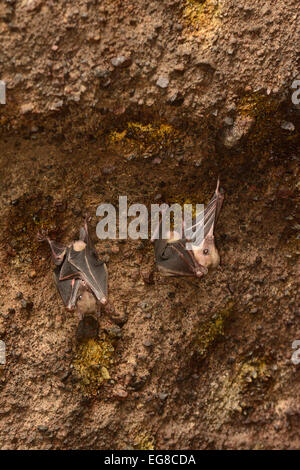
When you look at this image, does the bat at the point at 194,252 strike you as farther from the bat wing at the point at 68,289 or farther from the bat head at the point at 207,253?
the bat wing at the point at 68,289

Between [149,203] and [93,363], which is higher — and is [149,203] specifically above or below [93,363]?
above

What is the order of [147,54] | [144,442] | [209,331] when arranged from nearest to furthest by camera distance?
1. [147,54]
2. [144,442]
3. [209,331]

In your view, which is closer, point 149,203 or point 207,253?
point 207,253

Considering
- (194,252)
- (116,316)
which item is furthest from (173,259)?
(116,316)

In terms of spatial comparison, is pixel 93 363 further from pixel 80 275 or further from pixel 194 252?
pixel 194 252

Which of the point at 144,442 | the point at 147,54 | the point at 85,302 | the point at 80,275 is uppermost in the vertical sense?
the point at 147,54

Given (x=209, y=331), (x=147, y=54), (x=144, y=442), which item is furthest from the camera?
(x=209, y=331)

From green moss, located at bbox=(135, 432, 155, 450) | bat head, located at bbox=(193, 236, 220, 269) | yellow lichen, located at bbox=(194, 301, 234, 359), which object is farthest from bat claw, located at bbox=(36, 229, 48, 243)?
green moss, located at bbox=(135, 432, 155, 450)
